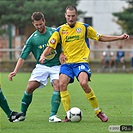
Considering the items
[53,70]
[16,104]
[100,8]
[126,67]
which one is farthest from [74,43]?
[100,8]

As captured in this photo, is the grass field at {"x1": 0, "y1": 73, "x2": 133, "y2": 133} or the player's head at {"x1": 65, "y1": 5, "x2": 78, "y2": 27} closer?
the grass field at {"x1": 0, "y1": 73, "x2": 133, "y2": 133}

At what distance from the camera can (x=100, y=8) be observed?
5503 cm

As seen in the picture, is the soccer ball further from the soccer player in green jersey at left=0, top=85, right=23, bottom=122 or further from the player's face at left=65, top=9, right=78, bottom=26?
the player's face at left=65, top=9, right=78, bottom=26

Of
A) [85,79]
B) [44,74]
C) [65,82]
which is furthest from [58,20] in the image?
[85,79]

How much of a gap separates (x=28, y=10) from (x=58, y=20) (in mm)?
2627

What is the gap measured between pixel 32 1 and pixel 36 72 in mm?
33191

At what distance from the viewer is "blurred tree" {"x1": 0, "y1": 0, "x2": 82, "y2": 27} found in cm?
4244

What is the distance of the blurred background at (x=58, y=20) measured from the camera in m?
37.2

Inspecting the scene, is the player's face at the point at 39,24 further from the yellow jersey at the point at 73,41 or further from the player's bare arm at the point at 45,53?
the player's bare arm at the point at 45,53

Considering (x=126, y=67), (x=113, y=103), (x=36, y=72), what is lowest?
(x=126, y=67)

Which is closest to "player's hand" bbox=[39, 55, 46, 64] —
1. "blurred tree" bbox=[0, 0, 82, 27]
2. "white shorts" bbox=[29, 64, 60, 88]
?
"white shorts" bbox=[29, 64, 60, 88]

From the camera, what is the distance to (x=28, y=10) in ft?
139

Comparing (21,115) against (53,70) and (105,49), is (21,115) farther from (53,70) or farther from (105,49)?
(105,49)

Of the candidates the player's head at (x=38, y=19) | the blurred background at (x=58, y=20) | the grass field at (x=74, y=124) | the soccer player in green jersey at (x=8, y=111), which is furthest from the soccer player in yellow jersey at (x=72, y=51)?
the blurred background at (x=58, y=20)
